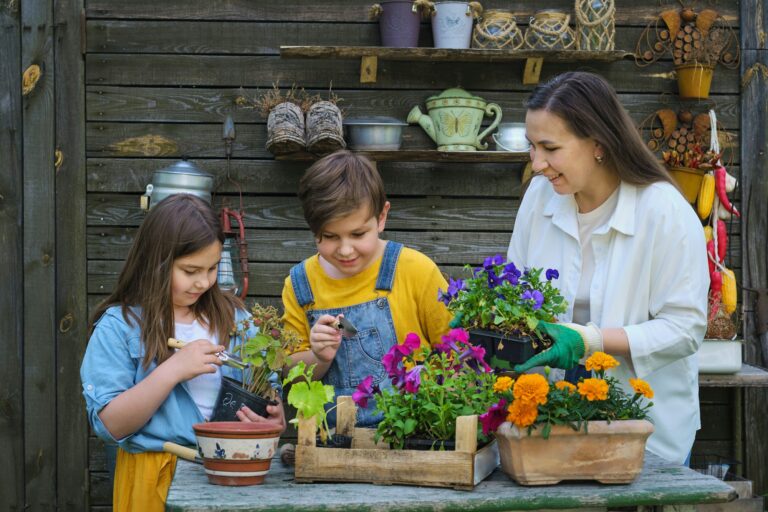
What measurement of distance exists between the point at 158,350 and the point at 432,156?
2.08 meters

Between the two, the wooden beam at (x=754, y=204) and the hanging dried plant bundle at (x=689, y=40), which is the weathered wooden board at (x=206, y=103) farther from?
the wooden beam at (x=754, y=204)

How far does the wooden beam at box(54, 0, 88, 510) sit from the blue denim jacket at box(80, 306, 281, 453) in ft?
6.37

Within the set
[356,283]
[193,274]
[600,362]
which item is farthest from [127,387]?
[600,362]

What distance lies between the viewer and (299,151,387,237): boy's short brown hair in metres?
2.49

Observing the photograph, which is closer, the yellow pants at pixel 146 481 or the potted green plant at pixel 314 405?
the potted green plant at pixel 314 405

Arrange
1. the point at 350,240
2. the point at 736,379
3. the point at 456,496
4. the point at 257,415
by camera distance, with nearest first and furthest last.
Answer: the point at 456,496, the point at 257,415, the point at 350,240, the point at 736,379

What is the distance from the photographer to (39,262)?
4.42 meters

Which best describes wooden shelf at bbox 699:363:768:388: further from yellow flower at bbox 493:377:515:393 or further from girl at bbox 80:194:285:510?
yellow flower at bbox 493:377:515:393

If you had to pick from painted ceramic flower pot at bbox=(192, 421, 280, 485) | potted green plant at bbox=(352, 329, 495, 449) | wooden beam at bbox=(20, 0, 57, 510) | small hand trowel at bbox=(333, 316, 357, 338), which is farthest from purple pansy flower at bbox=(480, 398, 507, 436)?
wooden beam at bbox=(20, 0, 57, 510)

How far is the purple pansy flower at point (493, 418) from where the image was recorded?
1989 mm

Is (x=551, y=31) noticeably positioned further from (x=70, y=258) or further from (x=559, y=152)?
(x=70, y=258)

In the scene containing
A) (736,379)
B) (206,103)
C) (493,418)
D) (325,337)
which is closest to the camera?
(493,418)

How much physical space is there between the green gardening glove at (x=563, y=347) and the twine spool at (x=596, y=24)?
243 centimetres

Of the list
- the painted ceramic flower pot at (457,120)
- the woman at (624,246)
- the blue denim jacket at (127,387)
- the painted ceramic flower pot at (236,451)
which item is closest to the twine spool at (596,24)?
the painted ceramic flower pot at (457,120)
